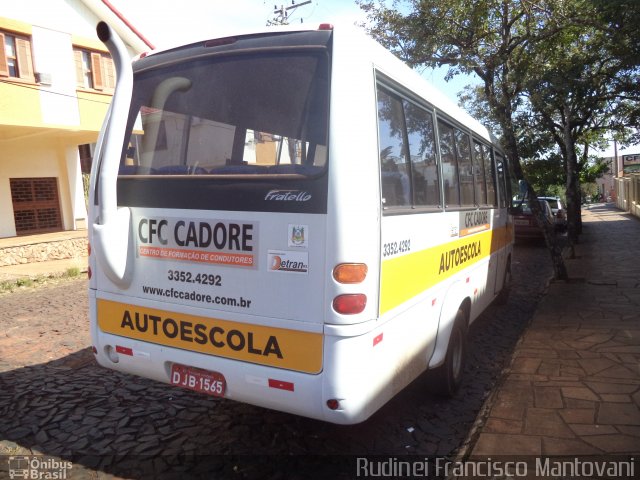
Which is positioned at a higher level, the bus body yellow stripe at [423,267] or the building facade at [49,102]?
the building facade at [49,102]

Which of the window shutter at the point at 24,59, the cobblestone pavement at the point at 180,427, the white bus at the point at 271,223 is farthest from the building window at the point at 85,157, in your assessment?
the white bus at the point at 271,223

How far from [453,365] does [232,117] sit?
109 inches

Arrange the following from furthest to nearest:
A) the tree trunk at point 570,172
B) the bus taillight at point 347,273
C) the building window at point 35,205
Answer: the building window at point 35,205
the tree trunk at point 570,172
the bus taillight at point 347,273

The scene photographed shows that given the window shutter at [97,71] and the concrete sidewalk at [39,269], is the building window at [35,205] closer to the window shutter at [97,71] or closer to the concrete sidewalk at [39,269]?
the concrete sidewalk at [39,269]

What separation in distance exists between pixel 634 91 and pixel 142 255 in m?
11.5

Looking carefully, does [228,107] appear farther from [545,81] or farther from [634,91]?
[634,91]

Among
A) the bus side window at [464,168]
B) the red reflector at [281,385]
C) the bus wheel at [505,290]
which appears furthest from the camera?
the bus wheel at [505,290]

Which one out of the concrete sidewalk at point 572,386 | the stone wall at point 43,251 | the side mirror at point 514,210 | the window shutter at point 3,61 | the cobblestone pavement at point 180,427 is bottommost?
the concrete sidewalk at point 572,386

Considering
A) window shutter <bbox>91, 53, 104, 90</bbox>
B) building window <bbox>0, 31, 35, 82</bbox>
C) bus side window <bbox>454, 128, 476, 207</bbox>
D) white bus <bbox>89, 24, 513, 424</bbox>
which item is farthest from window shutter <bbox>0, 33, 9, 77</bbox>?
bus side window <bbox>454, 128, 476, 207</bbox>

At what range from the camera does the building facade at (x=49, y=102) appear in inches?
475

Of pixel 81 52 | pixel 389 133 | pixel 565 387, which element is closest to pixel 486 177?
pixel 565 387

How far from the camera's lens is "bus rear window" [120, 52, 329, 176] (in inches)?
105

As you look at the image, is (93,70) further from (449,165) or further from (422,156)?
(422,156)

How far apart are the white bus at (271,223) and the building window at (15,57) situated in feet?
35.9
